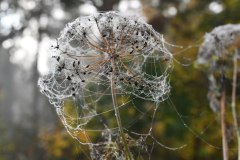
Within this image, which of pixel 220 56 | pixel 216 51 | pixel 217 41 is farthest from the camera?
pixel 220 56

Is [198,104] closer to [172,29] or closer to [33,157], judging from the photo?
[172,29]

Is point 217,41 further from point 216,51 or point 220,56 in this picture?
point 220,56

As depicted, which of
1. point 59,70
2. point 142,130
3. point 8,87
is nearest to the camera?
point 59,70

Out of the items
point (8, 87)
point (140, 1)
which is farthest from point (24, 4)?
point (8, 87)

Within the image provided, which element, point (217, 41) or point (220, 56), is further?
point (220, 56)

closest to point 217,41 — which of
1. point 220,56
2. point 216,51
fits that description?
point 216,51

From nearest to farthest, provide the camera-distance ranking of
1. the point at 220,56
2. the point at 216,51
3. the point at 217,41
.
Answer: the point at 217,41 → the point at 216,51 → the point at 220,56

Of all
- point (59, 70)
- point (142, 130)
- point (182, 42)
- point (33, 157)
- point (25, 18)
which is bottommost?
point (33, 157)

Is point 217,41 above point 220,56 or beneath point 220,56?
above
